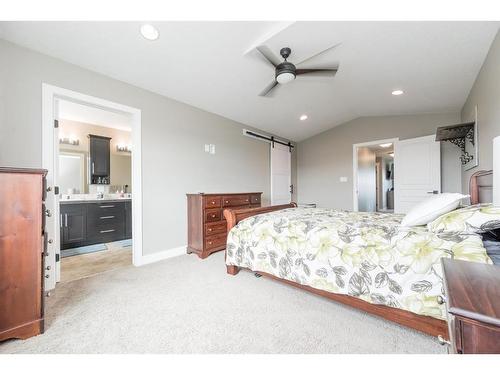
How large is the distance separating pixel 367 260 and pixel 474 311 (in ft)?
3.69

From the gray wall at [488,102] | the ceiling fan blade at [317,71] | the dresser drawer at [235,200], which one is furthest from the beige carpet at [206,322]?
the ceiling fan blade at [317,71]

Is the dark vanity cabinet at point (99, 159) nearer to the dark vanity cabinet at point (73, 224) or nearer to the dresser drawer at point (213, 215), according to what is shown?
the dark vanity cabinet at point (73, 224)

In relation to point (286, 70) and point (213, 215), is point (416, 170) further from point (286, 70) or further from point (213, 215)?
point (213, 215)

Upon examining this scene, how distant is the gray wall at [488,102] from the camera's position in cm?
199

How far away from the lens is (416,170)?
4195mm

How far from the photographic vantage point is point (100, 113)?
4078 mm

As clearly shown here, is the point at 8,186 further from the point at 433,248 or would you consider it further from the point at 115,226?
the point at 115,226

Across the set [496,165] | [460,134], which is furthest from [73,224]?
[460,134]

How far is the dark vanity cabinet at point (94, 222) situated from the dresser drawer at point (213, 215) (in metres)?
2.14

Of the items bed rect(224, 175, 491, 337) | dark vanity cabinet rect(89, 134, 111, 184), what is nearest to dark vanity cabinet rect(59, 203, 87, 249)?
dark vanity cabinet rect(89, 134, 111, 184)

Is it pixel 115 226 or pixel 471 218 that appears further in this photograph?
pixel 115 226

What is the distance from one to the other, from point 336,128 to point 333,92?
188 centimetres

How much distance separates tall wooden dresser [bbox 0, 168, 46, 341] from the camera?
1.39 metres
